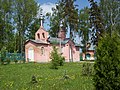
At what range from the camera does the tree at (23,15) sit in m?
64.8

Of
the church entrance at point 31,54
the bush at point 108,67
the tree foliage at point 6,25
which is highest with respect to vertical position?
the tree foliage at point 6,25

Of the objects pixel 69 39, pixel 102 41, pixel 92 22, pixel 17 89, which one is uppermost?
pixel 92 22

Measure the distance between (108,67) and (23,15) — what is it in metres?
58.4

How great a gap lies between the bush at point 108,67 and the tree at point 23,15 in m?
57.0

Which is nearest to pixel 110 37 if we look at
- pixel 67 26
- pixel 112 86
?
pixel 112 86

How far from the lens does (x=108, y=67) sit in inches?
340

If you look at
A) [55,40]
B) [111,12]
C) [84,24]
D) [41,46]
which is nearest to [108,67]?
[41,46]

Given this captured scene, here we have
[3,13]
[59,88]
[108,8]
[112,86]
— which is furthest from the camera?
[3,13]

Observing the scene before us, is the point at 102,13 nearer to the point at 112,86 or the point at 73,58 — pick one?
the point at 73,58

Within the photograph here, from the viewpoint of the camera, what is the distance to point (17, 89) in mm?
12500

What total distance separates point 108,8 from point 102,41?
5386 cm

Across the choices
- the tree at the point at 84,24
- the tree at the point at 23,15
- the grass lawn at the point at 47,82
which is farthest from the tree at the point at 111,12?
the grass lawn at the point at 47,82

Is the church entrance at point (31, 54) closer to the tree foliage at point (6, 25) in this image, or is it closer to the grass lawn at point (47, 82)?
the tree foliage at point (6, 25)

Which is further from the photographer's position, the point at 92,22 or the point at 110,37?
the point at 92,22
